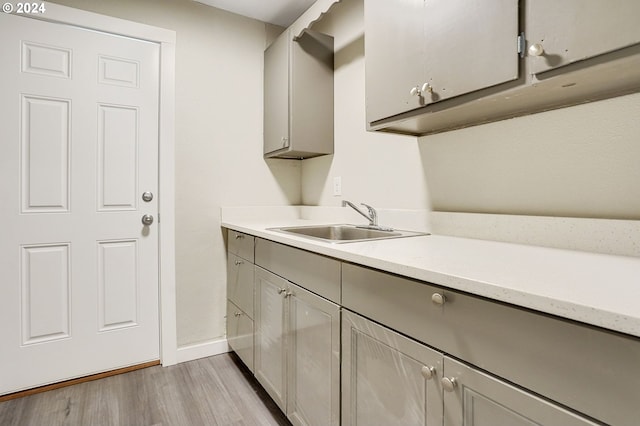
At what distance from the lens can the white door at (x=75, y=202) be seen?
179 cm

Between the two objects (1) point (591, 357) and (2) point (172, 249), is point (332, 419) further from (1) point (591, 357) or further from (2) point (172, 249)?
(2) point (172, 249)

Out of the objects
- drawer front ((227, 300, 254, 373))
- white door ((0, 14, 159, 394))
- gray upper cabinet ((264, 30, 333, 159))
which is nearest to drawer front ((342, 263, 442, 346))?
drawer front ((227, 300, 254, 373))

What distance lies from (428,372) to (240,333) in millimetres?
1508

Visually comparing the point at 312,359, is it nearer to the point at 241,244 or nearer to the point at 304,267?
the point at 304,267

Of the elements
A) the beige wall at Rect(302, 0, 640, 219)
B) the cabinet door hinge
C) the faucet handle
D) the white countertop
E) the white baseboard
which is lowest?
the white baseboard

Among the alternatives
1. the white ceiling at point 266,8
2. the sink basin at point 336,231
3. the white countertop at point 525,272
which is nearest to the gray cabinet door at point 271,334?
the sink basin at point 336,231

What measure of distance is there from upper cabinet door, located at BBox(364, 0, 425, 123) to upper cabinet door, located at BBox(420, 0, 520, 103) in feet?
0.16

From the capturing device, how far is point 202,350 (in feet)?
7.41

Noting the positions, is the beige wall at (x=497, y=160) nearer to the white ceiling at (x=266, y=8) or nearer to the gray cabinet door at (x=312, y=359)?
the white ceiling at (x=266, y=8)

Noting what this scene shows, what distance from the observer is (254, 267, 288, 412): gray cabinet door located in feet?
4.95

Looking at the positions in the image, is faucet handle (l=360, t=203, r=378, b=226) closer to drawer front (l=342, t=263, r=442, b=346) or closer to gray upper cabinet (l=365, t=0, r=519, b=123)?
gray upper cabinet (l=365, t=0, r=519, b=123)

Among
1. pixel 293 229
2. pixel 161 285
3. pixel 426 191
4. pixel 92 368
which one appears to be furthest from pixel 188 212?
pixel 426 191

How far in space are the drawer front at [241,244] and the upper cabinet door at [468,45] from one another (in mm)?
1226

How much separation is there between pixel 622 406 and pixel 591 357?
0.23 feet
